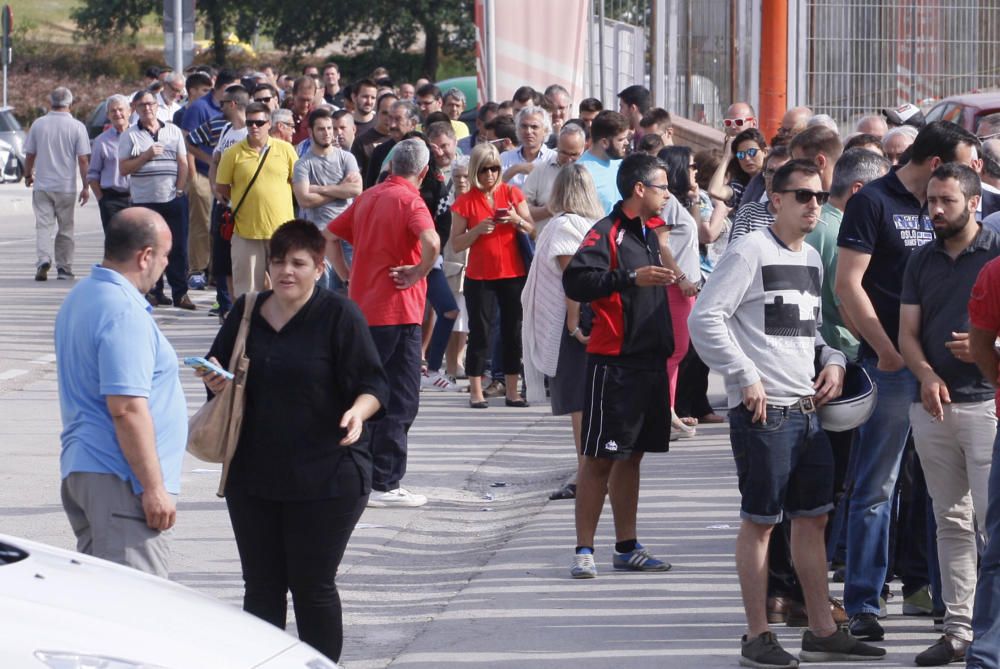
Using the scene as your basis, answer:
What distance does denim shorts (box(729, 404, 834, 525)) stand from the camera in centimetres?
626

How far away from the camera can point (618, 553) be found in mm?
7957

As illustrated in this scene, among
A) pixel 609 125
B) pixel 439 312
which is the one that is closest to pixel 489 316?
pixel 439 312

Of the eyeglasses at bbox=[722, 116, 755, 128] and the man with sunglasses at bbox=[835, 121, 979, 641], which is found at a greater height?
the eyeglasses at bbox=[722, 116, 755, 128]

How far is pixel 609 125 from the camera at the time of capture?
10.7 m

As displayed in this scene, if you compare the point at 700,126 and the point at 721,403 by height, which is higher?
the point at 700,126

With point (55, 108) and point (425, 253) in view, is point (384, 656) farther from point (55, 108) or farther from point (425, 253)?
point (55, 108)

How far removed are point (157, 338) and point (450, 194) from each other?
24.9 ft

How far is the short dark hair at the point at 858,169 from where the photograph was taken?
7.26 metres

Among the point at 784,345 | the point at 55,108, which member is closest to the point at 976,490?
the point at 784,345

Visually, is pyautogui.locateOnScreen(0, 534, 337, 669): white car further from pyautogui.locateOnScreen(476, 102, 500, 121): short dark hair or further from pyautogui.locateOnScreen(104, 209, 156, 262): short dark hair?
pyautogui.locateOnScreen(476, 102, 500, 121): short dark hair

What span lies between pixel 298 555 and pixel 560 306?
121 inches

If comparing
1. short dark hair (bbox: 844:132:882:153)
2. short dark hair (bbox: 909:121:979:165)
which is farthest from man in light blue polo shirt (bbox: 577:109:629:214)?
short dark hair (bbox: 909:121:979:165)

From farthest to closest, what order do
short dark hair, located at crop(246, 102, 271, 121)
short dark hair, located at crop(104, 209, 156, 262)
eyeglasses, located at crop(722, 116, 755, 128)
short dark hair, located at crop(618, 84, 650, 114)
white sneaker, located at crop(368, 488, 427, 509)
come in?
short dark hair, located at crop(618, 84, 650, 114)
short dark hair, located at crop(246, 102, 271, 121)
eyeglasses, located at crop(722, 116, 755, 128)
white sneaker, located at crop(368, 488, 427, 509)
short dark hair, located at crop(104, 209, 156, 262)

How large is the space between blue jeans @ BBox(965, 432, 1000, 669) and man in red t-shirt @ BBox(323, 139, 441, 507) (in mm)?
4051
